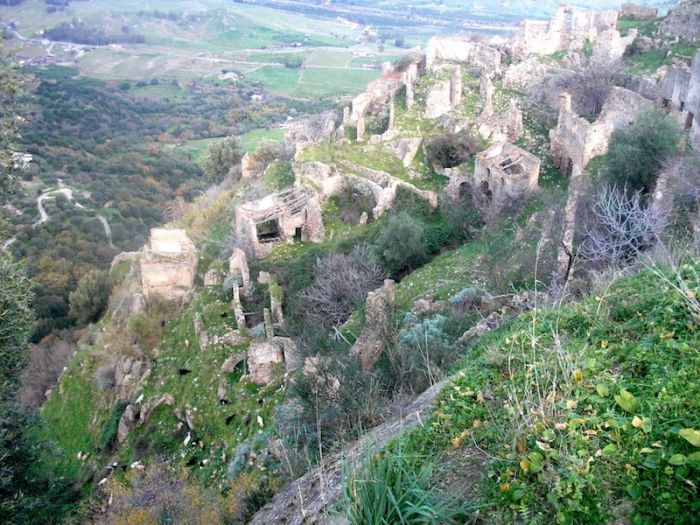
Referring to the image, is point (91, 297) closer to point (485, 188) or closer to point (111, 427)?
point (111, 427)

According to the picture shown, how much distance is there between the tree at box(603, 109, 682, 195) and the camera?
1288 cm

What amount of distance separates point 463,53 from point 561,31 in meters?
4.90

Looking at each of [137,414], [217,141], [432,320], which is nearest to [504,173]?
[432,320]

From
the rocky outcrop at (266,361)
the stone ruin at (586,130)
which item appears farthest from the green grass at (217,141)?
the rocky outcrop at (266,361)

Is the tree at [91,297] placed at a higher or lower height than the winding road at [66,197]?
higher

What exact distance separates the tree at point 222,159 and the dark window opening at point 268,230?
56.2ft

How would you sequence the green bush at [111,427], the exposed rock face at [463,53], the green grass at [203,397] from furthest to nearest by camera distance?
the exposed rock face at [463,53] → the green bush at [111,427] → the green grass at [203,397]

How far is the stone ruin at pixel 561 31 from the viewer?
26.6 m

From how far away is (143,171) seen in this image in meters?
49.2

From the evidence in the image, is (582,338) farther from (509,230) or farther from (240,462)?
(509,230)

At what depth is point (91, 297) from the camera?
2653 cm

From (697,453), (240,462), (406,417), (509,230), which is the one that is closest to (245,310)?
(240,462)

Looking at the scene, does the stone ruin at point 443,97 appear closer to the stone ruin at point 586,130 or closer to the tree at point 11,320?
the stone ruin at point 586,130

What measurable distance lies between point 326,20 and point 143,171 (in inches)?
3171
